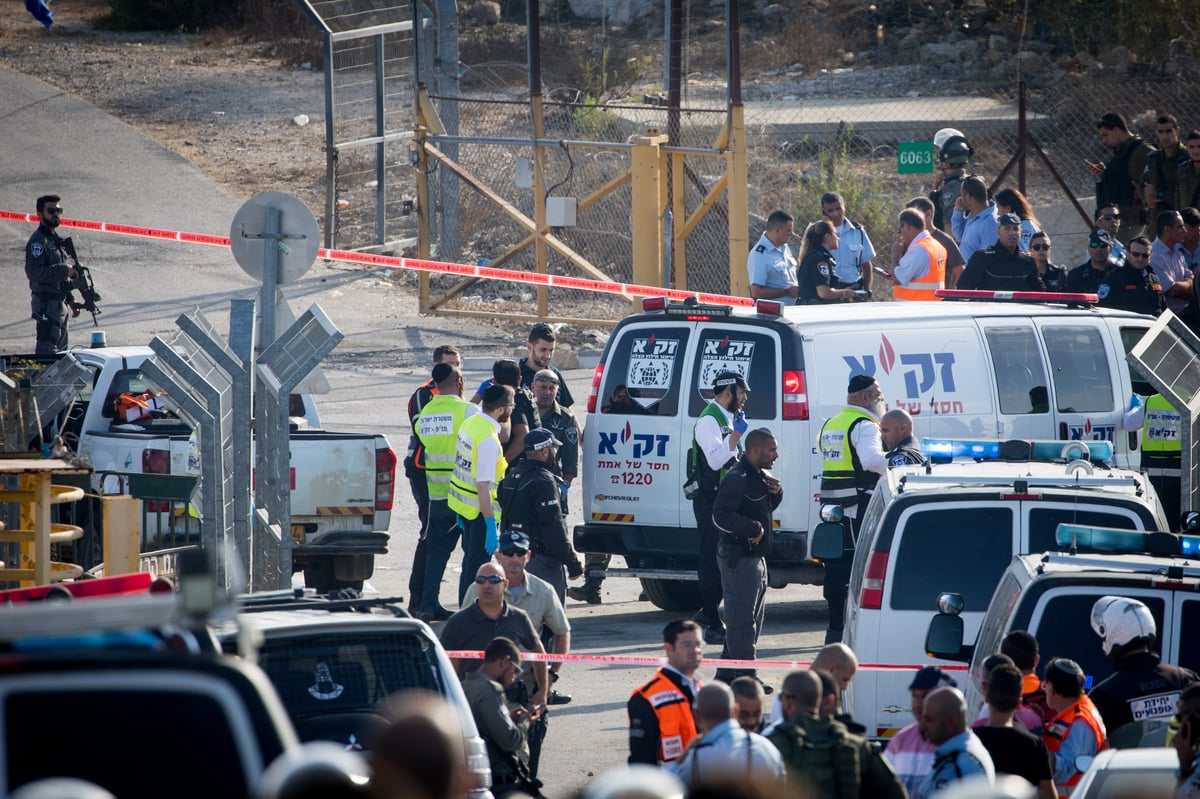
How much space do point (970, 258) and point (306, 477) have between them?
7.05 meters

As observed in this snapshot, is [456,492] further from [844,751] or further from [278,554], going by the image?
[844,751]

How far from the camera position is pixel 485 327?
21.2 meters

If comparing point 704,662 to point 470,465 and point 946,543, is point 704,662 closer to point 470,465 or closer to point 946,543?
point 946,543

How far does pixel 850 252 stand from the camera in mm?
15359

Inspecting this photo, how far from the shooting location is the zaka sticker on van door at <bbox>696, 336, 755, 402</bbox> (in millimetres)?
11648

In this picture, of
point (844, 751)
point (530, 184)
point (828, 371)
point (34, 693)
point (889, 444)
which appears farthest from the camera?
point (530, 184)

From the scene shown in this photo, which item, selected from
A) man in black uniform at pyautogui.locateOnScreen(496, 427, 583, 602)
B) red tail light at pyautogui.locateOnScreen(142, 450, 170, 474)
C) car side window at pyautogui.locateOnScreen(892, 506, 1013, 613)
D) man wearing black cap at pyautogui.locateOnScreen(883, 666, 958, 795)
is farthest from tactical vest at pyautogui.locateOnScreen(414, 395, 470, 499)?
man wearing black cap at pyautogui.locateOnScreen(883, 666, 958, 795)

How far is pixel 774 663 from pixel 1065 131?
15.9 metres

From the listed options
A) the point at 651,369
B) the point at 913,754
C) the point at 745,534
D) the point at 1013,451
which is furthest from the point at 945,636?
the point at 651,369

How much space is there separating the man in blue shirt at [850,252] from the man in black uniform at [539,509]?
524 cm

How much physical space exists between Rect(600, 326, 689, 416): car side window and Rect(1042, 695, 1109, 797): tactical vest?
550cm

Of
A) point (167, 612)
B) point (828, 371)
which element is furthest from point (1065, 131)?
point (167, 612)

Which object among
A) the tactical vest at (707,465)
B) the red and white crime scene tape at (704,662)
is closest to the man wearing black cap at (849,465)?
the red and white crime scene tape at (704,662)

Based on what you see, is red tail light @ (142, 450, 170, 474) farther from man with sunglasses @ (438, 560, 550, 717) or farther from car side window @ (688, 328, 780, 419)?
car side window @ (688, 328, 780, 419)
